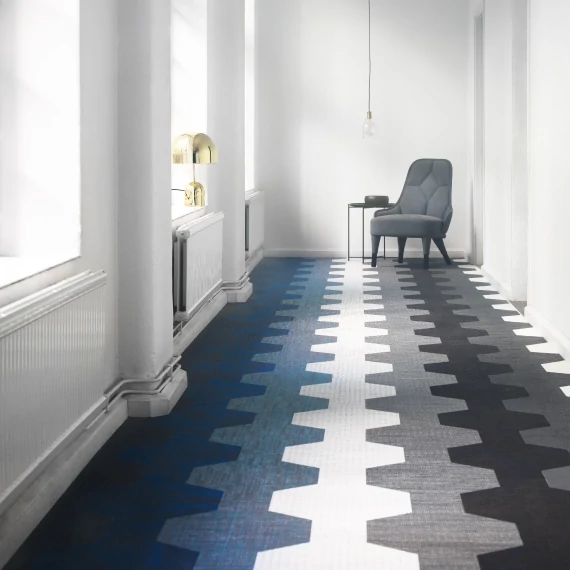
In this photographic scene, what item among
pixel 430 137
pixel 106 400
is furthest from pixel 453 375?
pixel 430 137

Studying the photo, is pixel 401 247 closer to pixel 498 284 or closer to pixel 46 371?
pixel 498 284

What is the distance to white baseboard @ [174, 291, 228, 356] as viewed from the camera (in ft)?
17.5

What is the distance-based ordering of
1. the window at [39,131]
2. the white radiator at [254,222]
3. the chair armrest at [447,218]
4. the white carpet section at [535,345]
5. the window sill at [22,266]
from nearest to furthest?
the window sill at [22,266]
the window at [39,131]
the white carpet section at [535,345]
the white radiator at [254,222]
the chair armrest at [447,218]

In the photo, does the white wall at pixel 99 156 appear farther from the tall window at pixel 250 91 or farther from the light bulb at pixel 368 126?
the tall window at pixel 250 91

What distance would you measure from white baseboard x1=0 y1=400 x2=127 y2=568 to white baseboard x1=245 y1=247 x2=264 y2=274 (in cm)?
520

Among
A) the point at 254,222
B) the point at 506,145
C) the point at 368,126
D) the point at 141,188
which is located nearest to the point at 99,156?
the point at 141,188

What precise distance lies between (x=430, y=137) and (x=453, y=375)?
5.90 m

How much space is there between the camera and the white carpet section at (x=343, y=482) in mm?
2582

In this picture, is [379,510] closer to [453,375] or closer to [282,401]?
[282,401]

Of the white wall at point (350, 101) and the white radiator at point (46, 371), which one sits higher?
the white wall at point (350, 101)

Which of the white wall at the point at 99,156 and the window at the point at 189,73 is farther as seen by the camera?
the window at the point at 189,73

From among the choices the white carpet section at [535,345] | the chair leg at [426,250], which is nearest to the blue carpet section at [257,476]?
the white carpet section at [535,345]

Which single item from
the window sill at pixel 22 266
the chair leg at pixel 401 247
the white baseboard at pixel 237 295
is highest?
the window sill at pixel 22 266

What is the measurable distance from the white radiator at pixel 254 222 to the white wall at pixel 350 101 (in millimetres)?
567
